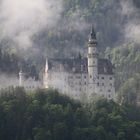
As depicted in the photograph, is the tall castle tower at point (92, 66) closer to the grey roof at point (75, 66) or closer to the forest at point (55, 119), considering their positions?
the grey roof at point (75, 66)

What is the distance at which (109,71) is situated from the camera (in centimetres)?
15400

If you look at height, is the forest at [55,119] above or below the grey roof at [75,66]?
below

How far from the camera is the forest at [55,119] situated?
137m

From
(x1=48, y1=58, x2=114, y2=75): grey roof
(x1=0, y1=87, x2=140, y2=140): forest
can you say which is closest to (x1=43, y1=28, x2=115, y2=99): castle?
(x1=48, y1=58, x2=114, y2=75): grey roof

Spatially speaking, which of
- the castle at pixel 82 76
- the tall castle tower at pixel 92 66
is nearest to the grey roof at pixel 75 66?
the castle at pixel 82 76

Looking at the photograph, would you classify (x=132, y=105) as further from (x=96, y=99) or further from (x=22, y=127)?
(x=22, y=127)

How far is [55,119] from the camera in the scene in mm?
139250

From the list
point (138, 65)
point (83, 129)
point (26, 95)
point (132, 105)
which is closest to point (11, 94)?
point (26, 95)

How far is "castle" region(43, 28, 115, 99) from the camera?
15038 cm

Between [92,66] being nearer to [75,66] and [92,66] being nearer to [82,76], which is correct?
[82,76]

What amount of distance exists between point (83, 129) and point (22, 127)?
322 inches

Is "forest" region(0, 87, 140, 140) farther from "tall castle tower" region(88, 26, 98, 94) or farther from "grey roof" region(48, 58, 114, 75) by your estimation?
"grey roof" region(48, 58, 114, 75)

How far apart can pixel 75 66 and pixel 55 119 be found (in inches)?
629

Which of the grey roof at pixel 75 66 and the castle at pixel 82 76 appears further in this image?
the grey roof at pixel 75 66
